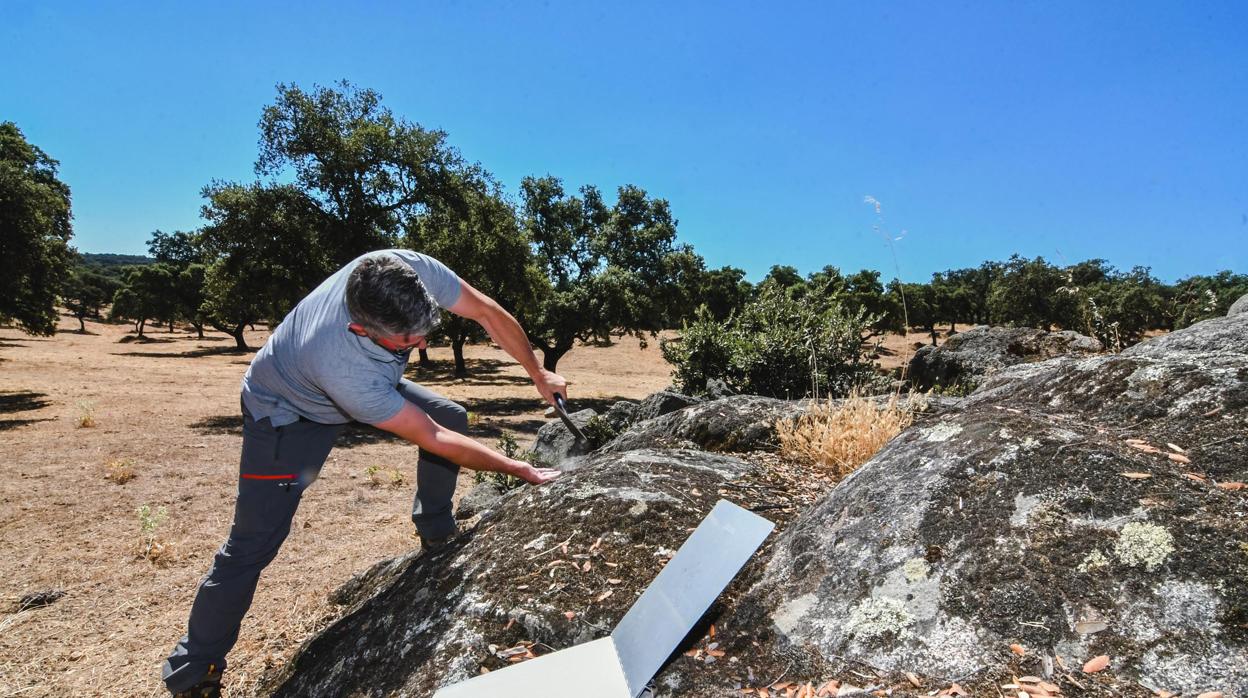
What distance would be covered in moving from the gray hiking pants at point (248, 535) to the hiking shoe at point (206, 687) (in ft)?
0.08

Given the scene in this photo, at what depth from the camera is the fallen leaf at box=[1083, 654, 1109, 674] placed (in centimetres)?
162

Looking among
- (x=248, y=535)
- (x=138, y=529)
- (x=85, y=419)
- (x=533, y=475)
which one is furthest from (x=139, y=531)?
(x=85, y=419)

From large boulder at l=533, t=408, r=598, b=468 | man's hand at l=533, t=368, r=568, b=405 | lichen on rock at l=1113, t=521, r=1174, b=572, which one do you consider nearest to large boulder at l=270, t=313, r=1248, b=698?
lichen on rock at l=1113, t=521, r=1174, b=572

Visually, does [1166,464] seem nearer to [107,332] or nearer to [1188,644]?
[1188,644]

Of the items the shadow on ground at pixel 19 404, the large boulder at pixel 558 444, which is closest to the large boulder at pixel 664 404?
the large boulder at pixel 558 444

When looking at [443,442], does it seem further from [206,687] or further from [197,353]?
[197,353]

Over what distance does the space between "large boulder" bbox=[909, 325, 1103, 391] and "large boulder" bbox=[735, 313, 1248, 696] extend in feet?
24.9

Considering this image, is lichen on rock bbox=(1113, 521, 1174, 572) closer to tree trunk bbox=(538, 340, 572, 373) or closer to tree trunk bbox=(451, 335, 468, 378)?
tree trunk bbox=(538, 340, 572, 373)

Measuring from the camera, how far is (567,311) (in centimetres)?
2595

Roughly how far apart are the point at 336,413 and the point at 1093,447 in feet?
11.1

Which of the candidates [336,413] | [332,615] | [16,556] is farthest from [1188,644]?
[16,556]

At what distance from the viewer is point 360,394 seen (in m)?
2.95

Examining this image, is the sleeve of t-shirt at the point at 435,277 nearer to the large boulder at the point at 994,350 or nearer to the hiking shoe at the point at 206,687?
the hiking shoe at the point at 206,687

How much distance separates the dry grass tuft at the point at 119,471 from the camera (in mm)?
8914
